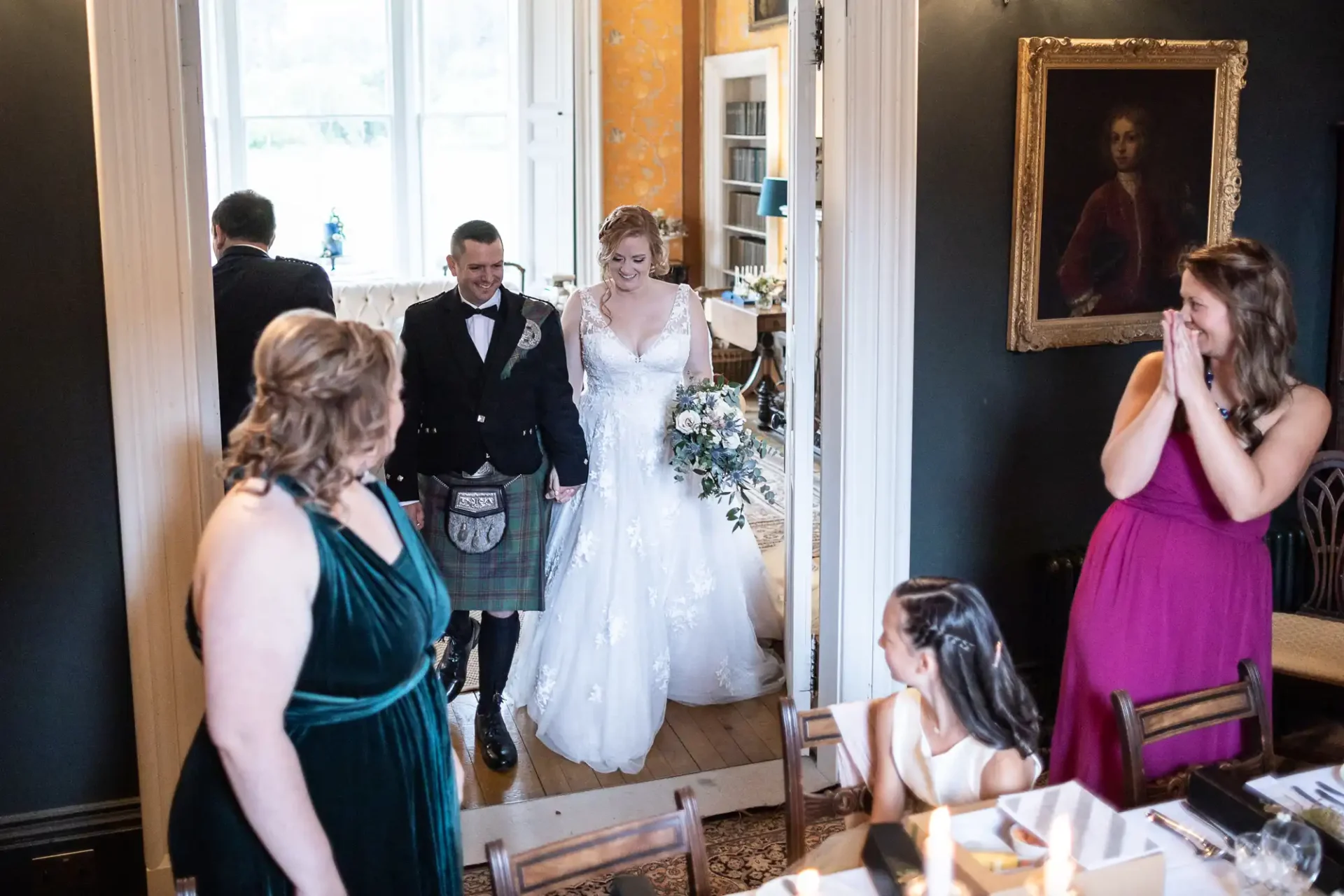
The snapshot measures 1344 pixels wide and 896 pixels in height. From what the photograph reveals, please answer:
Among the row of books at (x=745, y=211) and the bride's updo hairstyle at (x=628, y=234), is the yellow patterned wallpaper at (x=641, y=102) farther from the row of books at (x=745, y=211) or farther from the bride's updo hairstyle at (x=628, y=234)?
the bride's updo hairstyle at (x=628, y=234)

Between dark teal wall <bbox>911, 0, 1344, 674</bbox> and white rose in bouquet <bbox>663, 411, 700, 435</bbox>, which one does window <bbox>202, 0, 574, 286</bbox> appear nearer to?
white rose in bouquet <bbox>663, 411, 700, 435</bbox>

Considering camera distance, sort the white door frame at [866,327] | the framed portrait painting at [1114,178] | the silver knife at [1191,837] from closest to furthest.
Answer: the silver knife at [1191,837]
the white door frame at [866,327]
the framed portrait painting at [1114,178]

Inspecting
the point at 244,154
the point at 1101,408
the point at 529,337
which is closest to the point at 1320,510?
the point at 1101,408

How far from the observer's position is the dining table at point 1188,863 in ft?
6.97

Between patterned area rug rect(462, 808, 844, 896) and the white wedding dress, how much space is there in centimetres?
48

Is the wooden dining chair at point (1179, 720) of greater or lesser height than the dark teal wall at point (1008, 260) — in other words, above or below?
below

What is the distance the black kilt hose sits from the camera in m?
4.07

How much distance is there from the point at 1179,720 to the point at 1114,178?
80.7 inches

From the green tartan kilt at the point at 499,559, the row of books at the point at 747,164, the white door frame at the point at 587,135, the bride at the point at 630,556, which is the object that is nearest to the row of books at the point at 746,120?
the row of books at the point at 747,164

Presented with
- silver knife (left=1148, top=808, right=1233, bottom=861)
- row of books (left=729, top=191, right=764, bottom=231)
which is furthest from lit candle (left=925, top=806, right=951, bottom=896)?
row of books (left=729, top=191, right=764, bottom=231)

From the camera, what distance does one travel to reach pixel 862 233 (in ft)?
12.5

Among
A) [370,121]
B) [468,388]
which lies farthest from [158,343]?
[370,121]

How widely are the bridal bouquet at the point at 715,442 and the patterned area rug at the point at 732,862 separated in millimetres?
1058

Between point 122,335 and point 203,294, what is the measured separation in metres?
0.21
